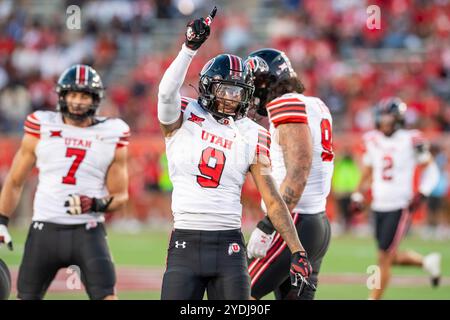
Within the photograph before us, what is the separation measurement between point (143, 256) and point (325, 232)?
23.3ft

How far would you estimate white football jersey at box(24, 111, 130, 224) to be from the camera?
618 centimetres

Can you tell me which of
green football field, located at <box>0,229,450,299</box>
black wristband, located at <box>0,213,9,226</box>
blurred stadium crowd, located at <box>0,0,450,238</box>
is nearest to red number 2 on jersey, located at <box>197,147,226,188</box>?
black wristband, located at <box>0,213,9,226</box>

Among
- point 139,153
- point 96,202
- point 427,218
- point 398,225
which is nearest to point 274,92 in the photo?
point 96,202

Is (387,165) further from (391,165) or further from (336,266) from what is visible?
(336,266)

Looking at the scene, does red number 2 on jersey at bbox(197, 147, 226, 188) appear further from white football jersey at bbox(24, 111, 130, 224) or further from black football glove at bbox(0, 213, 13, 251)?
black football glove at bbox(0, 213, 13, 251)

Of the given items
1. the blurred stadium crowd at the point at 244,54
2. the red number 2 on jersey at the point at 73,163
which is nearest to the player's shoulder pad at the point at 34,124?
the red number 2 on jersey at the point at 73,163

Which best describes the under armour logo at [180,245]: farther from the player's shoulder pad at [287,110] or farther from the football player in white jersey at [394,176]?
the football player in white jersey at [394,176]

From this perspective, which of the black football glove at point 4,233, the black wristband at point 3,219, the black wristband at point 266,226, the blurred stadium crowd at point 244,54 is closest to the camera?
the black wristband at point 266,226

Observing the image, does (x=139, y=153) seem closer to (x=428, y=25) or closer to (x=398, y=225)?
(x=428, y=25)

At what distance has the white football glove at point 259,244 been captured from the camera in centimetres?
542

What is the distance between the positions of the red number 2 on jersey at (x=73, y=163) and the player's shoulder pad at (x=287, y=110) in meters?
1.39

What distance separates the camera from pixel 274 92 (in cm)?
588

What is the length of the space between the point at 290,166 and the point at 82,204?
144 centimetres

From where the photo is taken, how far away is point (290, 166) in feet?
18.3
